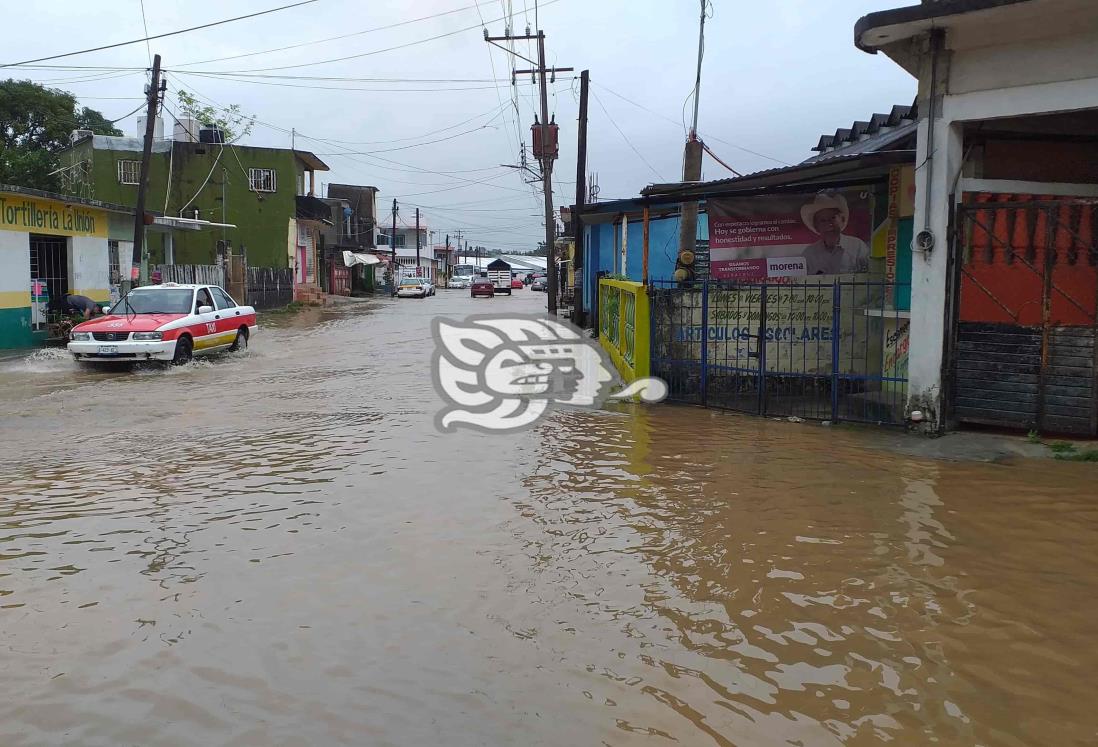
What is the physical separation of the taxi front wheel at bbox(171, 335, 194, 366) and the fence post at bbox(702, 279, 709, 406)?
945cm

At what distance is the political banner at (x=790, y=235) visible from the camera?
12.2 metres

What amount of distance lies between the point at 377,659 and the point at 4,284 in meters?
17.7

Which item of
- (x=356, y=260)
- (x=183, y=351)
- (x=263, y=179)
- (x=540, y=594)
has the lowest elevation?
(x=540, y=594)

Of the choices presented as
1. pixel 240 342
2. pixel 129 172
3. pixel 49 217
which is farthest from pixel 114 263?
pixel 129 172

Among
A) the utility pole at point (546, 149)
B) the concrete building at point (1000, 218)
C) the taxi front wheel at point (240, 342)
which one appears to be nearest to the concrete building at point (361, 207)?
the utility pole at point (546, 149)

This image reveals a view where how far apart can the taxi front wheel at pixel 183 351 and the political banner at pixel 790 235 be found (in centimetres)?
947

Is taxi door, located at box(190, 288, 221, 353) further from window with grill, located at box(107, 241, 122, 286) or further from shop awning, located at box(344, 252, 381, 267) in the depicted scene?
shop awning, located at box(344, 252, 381, 267)

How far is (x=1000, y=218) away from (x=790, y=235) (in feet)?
11.8

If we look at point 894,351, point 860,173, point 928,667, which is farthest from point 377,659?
point 860,173

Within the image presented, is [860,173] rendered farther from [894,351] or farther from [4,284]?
[4,284]

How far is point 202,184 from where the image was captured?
40.2 metres

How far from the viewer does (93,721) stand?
11.8 ft

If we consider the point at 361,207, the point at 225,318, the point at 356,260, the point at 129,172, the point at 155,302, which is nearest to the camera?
the point at 155,302

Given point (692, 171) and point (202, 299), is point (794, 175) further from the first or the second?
point (202, 299)
